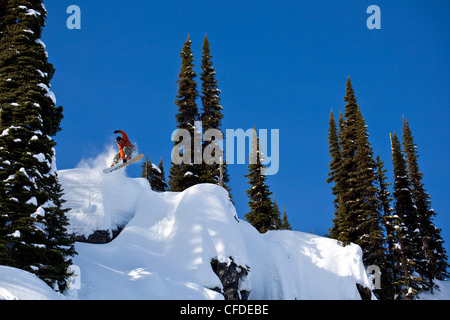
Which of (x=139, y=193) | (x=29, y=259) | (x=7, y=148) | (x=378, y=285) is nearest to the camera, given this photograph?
(x=29, y=259)

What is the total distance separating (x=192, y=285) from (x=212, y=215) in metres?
5.39

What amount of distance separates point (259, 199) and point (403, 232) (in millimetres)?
13896

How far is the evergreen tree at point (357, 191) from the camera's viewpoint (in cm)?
3031

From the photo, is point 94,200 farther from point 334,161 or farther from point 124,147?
point 334,161

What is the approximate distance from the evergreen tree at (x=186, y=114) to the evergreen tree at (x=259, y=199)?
5.61 m

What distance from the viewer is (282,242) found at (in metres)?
25.9

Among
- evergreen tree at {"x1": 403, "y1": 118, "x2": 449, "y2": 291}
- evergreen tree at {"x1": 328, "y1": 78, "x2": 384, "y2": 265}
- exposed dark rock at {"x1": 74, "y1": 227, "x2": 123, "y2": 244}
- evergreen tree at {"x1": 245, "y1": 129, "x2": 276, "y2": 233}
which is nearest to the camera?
exposed dark rock at {"x1": 74, "y1": 227, "x2": 123, "y2": 244}

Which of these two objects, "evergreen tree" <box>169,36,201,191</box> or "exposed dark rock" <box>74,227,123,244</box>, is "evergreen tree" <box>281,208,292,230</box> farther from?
"exposed dark rock" <box>74,227,123,244</box>

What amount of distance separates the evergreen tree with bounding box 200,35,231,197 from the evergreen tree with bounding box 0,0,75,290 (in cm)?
1833

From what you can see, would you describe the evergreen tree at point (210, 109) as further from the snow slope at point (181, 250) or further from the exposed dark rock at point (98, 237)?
the exposed dark rock at point (98, 237)

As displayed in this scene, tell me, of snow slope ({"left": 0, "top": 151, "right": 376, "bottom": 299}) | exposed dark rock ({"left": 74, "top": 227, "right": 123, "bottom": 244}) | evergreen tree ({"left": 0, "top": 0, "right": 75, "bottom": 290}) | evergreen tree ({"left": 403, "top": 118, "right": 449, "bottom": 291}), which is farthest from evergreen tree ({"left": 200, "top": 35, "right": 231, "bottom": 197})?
evergreen tree ({"left": 403, "top": 118, "right": 449, "bottom": 291})

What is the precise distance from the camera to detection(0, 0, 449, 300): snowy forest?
44.2ft
